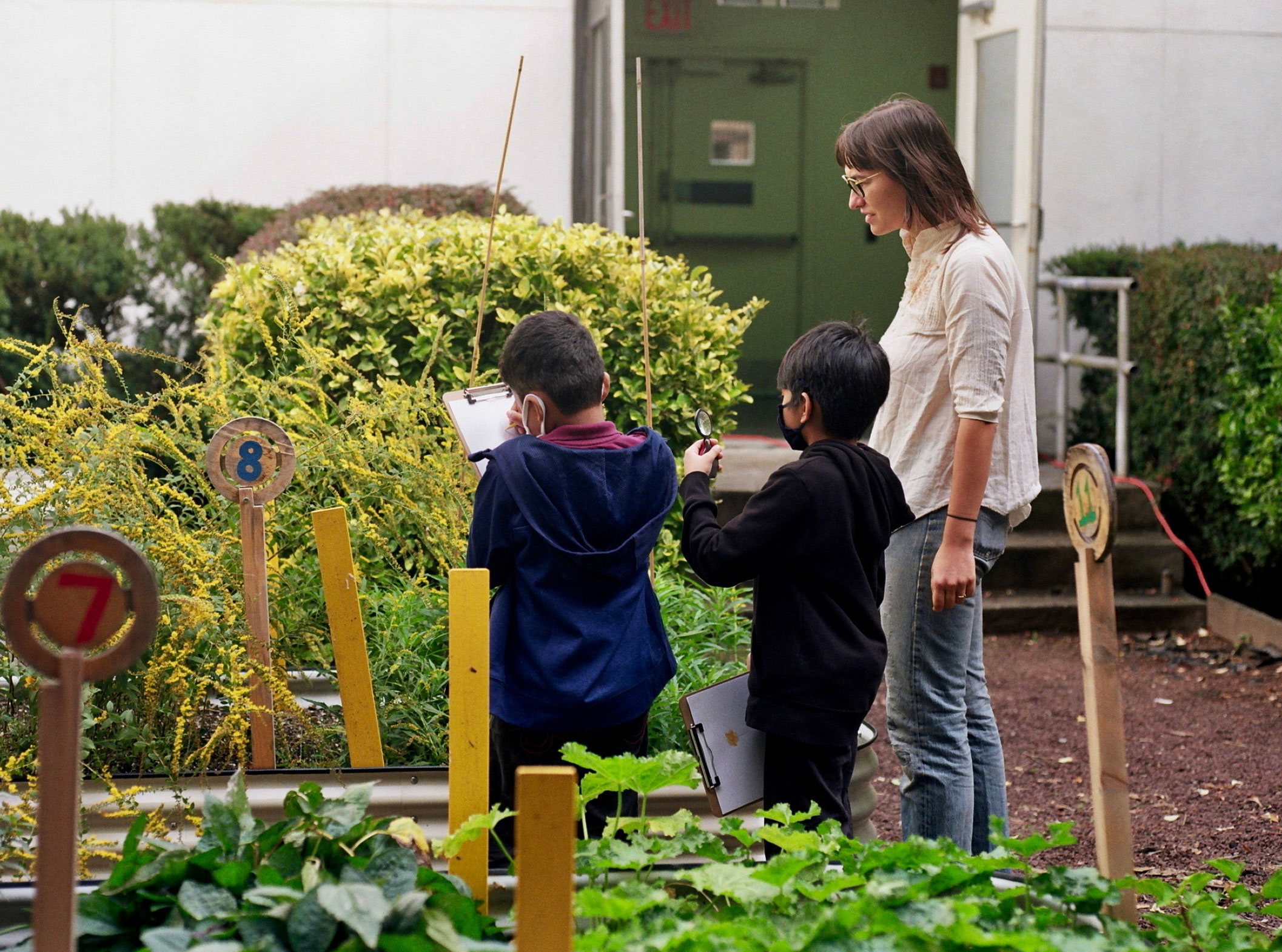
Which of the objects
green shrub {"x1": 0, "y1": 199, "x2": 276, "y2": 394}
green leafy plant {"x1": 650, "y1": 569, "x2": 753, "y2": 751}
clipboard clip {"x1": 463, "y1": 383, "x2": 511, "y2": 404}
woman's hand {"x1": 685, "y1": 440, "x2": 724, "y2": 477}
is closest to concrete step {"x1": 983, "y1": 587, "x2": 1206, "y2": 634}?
green leafy plant {"x1": 650, "y1": 569, "x2": 753, "y2": 751}

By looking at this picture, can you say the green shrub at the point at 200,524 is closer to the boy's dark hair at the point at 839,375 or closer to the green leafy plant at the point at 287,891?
the green leafy plant at the point at 287,891

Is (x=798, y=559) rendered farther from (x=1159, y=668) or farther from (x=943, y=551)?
(x=1159, y=668)

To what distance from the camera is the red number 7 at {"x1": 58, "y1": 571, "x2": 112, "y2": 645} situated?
4.19 ft

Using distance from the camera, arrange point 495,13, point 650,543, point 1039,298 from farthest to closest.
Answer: point 495,13 < point 1039,298 < point 650,543

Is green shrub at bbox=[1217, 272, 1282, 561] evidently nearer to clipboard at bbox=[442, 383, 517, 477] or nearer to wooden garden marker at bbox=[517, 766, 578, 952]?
clipboard at bbox=[442, 383, 517, 477]

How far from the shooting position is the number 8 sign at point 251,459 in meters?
2.35

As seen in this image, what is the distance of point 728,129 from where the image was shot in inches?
391

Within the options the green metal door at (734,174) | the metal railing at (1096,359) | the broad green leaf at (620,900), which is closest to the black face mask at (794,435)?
the broad green leaf at (620,900)

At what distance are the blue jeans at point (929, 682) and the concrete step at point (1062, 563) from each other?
3714 millimetres

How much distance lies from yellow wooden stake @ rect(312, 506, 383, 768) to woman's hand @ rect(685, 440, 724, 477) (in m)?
0.62

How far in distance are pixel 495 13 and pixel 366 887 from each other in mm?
7308

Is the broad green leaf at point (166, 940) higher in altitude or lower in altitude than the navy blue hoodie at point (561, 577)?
lower

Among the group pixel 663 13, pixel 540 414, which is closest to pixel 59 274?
pixel 663 13

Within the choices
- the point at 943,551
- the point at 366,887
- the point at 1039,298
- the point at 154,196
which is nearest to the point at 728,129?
the point at 1039,298
